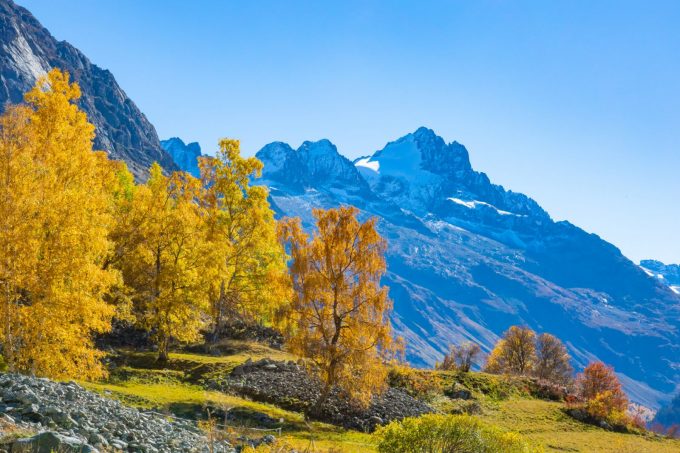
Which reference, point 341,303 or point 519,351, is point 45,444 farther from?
point 519,351

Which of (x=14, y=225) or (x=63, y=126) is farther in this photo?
(x=63, y=126)

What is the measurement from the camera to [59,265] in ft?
67.1

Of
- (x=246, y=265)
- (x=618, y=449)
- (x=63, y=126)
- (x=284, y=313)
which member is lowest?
(x=618, y=449)

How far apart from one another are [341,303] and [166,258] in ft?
45.6

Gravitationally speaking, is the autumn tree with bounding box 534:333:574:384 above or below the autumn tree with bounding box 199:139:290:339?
below

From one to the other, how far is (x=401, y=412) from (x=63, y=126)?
24.1 metres

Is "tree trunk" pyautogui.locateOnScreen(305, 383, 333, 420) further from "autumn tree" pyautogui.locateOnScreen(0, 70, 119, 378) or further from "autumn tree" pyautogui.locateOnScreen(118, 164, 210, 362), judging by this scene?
"autumn tree" pyautogui.locateOnScreen(0, 70, 119, 378)

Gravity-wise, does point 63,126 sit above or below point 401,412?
above

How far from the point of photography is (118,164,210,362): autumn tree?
3447 cm

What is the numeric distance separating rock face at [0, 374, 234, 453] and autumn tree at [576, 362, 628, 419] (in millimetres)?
38898

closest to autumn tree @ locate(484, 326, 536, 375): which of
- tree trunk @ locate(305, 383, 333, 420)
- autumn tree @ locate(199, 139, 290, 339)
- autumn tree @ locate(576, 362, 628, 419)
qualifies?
autumn tree @ locate(576, 362, 628, 419)

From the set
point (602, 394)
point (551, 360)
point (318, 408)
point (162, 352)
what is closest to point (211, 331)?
point (162, 352)

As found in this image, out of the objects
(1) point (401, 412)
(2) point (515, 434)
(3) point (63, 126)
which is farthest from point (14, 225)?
(1) point (401, 412)

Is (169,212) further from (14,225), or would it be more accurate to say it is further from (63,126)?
(14,225)
